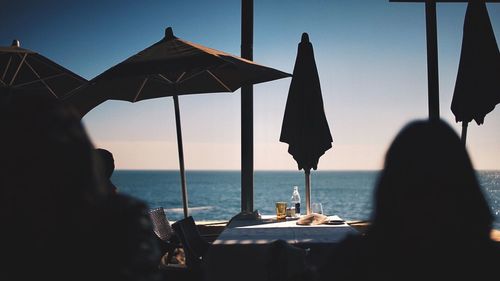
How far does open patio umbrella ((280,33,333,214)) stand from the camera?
14.6 ft

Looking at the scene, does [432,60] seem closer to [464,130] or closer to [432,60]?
[432,60]

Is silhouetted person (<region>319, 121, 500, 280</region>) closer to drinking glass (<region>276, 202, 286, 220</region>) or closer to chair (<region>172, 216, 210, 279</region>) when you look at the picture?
chair (<region>172, 216, 210, 279</region>)

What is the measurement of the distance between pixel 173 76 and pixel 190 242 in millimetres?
2132

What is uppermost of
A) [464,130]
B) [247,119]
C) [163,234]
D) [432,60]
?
[432,60]

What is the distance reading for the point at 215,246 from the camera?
2.63 metres

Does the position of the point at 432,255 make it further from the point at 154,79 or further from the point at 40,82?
the point at 40,82

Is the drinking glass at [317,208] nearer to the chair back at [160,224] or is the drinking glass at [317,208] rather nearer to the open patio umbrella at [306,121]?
the open patio umbrella at [306,121]

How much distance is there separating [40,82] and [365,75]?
145 feet

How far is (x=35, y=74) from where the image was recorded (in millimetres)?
5074

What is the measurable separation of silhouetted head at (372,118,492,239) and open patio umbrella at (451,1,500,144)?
10.6 feet

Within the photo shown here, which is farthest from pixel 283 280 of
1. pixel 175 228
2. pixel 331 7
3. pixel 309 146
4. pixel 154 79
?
pixel 331 7

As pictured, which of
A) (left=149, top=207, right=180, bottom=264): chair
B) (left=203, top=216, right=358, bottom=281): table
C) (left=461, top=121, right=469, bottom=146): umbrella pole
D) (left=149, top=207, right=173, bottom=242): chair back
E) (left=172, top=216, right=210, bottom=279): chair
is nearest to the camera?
(left=203, top=216, right=358, bottom=281): table

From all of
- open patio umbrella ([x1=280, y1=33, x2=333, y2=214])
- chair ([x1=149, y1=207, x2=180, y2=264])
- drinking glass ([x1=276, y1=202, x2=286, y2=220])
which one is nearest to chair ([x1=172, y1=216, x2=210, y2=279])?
chair ([x1=149, y1=207, x2=180, y2=264])

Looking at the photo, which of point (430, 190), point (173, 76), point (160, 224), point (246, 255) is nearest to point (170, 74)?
point (173, 76)
